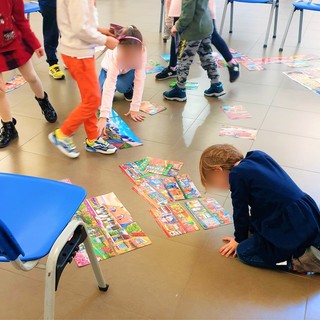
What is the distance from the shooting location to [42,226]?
122cm

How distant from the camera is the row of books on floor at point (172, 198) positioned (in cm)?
198

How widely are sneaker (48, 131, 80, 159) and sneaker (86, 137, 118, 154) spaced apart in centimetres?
11

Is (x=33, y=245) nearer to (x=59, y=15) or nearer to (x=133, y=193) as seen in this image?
(x=133, y=193)

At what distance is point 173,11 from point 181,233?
2097 millimetres

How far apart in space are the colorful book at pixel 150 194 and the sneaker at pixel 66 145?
20.7 inches

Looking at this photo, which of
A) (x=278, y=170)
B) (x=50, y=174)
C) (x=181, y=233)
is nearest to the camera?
(x=278, y=170)

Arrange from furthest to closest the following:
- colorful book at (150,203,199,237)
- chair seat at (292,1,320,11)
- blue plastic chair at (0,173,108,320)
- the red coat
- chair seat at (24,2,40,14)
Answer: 1. chair seat at (292,1,320,11)
2. chair seat at (24,2,40,14)
3. the red coat
4. colorful book at (150,203,199,237)
5. blue plastic chair at (0,173,108,320)

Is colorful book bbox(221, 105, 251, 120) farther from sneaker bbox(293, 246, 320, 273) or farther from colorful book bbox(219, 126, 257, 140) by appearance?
sneaker bbox(293, 246, 320, 273)

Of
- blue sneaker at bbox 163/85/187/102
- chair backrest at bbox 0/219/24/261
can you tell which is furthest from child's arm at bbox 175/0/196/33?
chair backrest at bbox 0/219/24/261

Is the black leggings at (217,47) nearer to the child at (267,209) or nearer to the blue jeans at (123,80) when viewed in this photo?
the blue jeans at (123,80)

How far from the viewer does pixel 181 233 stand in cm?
191

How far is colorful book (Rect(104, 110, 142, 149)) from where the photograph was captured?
8.68 feet

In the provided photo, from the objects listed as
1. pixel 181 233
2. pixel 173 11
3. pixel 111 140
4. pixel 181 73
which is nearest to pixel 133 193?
pixel 181 233

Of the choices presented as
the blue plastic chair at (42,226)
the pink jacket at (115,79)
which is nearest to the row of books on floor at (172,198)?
the pink jacket at (115,79)
